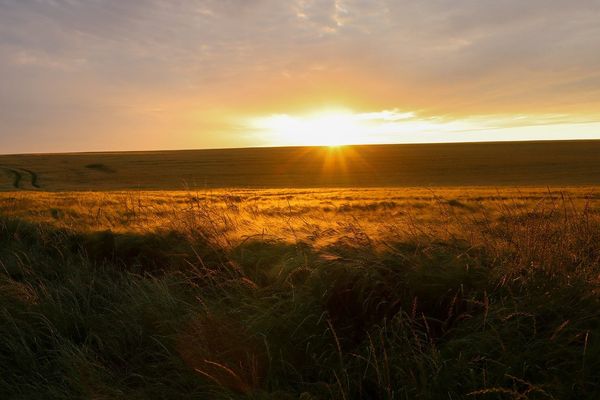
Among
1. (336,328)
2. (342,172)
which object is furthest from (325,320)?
(342,172)

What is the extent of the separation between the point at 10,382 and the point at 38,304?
0.95 m

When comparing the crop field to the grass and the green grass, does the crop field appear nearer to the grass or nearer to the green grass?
the grass

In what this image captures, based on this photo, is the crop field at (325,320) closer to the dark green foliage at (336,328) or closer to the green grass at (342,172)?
the dark green foliage at (336,328)

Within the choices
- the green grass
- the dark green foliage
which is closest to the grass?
the dark green foliage

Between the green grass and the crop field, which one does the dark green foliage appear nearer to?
the crop field

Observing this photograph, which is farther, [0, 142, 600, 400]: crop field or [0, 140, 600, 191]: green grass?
[0, 140, 600, 191]: green grass

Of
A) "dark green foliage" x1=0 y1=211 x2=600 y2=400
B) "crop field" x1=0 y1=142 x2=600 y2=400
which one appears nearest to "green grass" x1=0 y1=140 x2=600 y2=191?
"crop field" x1=0 y1=142 x2=600 y2=400

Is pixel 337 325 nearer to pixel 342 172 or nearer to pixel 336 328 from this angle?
pixel 336 328

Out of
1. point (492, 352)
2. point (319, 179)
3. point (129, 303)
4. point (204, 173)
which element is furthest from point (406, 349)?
point (204, 173)

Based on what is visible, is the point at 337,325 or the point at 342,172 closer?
the point at 337,325

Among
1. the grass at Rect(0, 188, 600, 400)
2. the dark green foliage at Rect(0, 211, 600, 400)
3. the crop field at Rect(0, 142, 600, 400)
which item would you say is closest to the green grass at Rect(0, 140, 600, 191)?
the crop field at Rect(0, 142, 600, 400)

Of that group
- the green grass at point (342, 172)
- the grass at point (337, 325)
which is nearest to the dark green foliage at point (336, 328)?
the grass at point (337, 325)

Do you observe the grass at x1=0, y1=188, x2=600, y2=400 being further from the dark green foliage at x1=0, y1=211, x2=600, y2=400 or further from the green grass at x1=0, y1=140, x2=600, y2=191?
the green grass at x1=0, y1=140, x2=600, y2=191

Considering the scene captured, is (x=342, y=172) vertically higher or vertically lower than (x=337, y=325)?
lower
